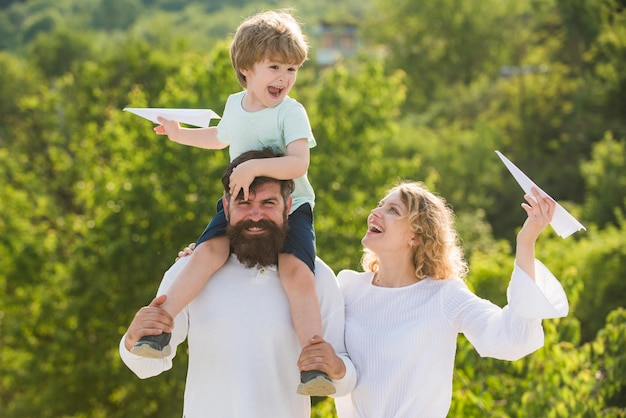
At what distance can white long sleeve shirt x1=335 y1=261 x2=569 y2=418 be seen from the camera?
3.59 meters

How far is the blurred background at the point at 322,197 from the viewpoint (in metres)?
8.05

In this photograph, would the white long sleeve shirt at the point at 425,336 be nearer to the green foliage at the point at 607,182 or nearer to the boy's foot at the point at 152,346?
the boy's foot at the point at 152,346

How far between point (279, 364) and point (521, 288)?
1.00 metres

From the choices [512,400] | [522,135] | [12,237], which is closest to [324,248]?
[12,237]

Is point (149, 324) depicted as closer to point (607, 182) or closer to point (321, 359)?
point (321, 359)

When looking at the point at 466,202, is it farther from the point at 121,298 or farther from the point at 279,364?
the point at 279,364

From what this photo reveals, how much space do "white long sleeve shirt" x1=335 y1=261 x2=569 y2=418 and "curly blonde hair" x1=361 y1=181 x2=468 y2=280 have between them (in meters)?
0.06

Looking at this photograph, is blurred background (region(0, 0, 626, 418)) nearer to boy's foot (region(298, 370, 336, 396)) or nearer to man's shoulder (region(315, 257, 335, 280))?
man's shoulder (region(315, 257, 335, 280))

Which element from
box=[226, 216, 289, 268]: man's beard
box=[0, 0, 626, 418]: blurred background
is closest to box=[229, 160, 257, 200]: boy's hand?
box=[226, 216, 289, 268]: man's beard

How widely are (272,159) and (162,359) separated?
35.5 inches

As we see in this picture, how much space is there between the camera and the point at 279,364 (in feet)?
12.6

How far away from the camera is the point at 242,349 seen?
381 centimetres

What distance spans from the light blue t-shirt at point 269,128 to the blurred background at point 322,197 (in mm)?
709

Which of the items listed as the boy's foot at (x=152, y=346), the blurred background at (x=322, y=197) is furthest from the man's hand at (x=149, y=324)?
the blurred background at (x=322, y=197)
